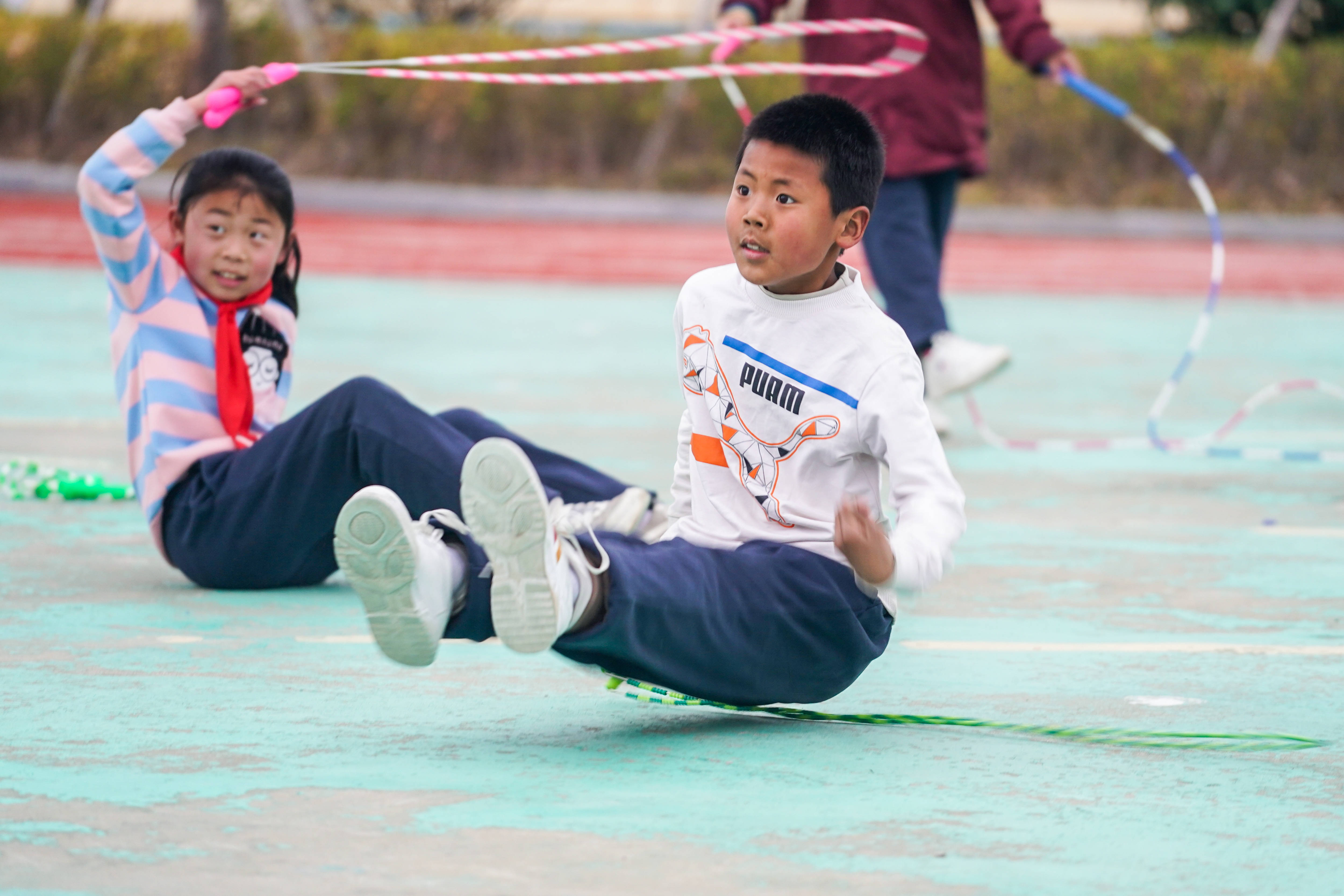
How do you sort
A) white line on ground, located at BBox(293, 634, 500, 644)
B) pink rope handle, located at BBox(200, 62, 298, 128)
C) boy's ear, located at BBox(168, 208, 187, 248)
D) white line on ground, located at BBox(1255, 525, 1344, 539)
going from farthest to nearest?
white line on ground, located at BBox(1255, 525, 1344, 539) < boy's ear, located at BBox(168, 208, 187, 248) < pink rope handle, located at BBox(200, 62, 298, 128) < white line on ground, located at BBox(293, 634, 500, 644)

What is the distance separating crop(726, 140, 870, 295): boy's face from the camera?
2.77m

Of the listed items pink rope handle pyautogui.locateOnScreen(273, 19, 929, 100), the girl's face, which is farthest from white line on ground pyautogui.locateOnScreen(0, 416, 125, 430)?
the girl's face

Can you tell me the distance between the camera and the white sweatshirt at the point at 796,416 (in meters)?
2.68

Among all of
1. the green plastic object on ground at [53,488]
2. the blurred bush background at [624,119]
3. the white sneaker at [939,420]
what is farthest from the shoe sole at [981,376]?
the blurred bush background at [624,119]

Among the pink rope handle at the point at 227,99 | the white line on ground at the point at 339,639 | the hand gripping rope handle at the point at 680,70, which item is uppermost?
the hand gripping rope handle at the point at 680,70

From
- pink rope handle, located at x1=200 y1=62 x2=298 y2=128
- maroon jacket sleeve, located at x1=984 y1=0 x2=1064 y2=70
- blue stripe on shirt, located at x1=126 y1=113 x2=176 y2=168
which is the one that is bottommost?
blue stripe on shirt, located at x1=126 y1=113 x2=176 y2=168

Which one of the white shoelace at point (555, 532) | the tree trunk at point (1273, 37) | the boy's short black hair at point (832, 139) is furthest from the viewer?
the tree trunk at point (1273, 37)

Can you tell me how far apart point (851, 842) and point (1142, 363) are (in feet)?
20.8

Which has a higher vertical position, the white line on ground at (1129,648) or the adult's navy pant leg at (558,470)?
the adult's navy pant leg at (558,470)

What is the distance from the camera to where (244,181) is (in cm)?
377

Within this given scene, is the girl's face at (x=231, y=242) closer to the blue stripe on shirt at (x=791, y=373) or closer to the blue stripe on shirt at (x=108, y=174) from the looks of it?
the blue stripe on shirt at (x=108, y=174)

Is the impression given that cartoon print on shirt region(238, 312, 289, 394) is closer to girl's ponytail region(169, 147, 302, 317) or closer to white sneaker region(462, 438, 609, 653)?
girl's ponytail region(169, 147, 302, 317)

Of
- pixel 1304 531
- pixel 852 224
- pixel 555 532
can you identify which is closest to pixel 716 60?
pixel 1304 531

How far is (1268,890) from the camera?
Result: 2.11m
